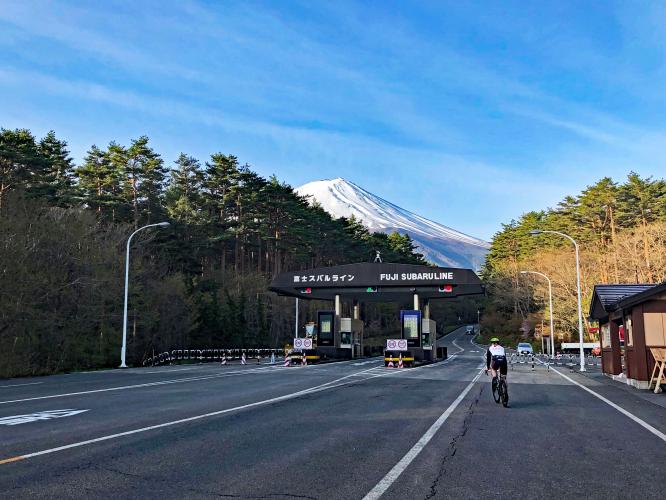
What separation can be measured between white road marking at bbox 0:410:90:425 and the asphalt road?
0.08 metres

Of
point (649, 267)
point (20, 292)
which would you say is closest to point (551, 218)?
point (649, 267)

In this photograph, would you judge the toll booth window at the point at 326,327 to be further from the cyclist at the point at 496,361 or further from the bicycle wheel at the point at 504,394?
the bicycle wheel at the point at 504,394

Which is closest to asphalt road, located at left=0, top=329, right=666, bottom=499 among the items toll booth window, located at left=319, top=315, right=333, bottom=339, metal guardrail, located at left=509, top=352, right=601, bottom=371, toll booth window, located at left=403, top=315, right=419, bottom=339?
metal guardrail, located at left=509, top=352, right=601, bottom=371

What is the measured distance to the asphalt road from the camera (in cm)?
586

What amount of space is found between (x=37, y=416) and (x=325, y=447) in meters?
6.12

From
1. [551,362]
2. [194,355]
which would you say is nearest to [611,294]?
[551,362]

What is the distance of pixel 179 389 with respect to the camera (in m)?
16.7

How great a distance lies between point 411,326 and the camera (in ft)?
130

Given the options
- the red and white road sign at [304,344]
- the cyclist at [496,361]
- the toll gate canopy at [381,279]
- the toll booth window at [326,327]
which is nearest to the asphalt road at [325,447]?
the cyclist at [496,361]

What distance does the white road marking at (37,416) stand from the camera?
9898 mm

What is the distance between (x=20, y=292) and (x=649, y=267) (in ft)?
164

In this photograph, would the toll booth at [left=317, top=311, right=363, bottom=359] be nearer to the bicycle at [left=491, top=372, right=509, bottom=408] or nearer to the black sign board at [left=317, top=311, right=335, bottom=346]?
the black sign board at [left=317, top=311, right=335, bottom=346]

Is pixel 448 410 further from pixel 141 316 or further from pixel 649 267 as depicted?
pixel 649 267

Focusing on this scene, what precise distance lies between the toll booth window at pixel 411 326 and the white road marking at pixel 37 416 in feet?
99.0
